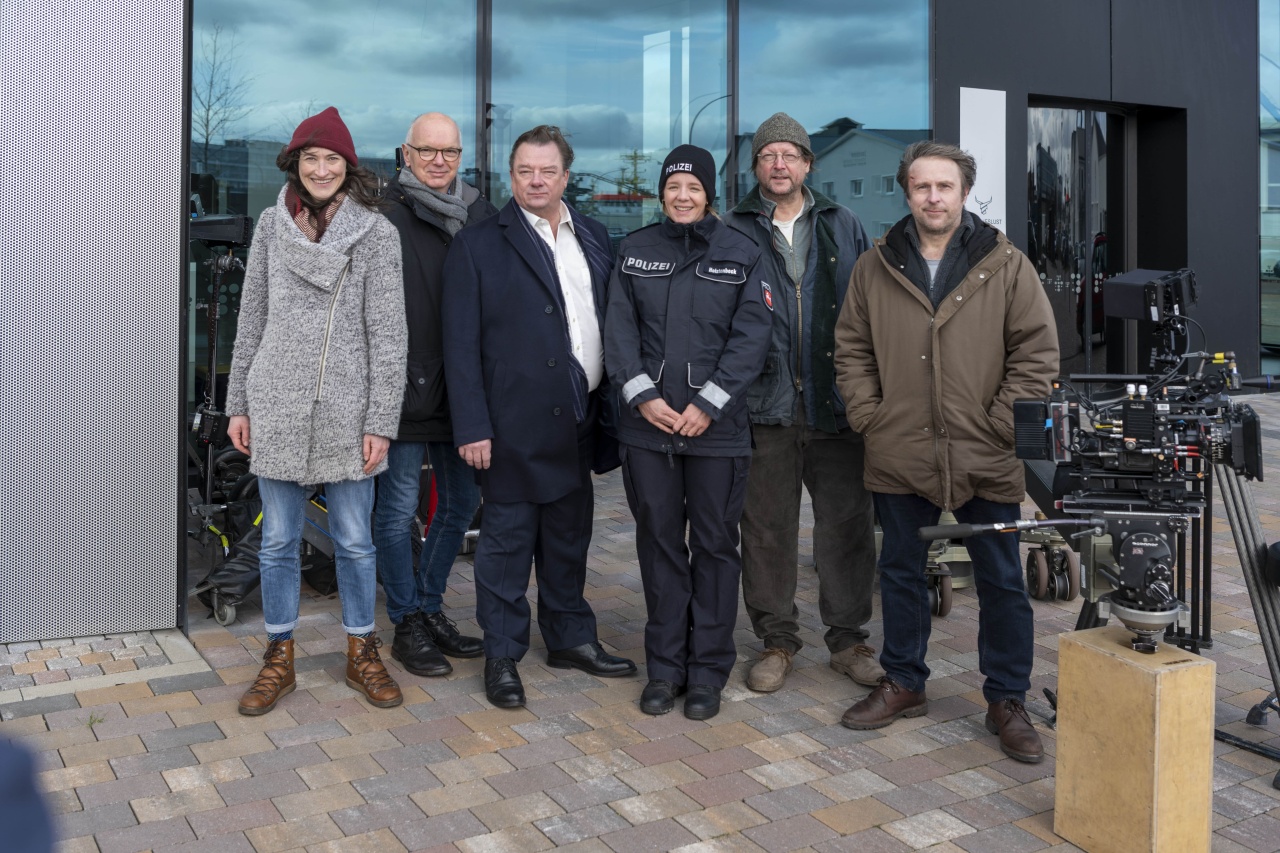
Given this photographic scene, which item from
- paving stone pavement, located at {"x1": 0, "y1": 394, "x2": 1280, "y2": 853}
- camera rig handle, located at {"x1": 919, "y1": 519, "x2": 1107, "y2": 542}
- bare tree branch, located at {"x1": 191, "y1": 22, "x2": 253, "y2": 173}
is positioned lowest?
paving stone pavement, located at {"x1": 0, "y1": 394, "x2": 1280, "y2": 853}

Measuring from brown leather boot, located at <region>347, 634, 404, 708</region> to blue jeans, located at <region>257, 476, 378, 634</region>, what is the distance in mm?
55

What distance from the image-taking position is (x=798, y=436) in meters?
4.65

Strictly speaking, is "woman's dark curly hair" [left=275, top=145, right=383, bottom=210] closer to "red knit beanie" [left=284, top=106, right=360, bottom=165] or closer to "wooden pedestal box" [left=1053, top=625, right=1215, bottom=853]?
"red knit beanie" [left=284, top=106, right=360, bottom=165]

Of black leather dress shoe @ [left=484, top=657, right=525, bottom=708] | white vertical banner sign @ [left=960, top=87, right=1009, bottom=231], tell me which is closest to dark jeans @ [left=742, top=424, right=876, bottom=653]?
black leather dress shoe @ [left=484, top=657, right=525, bottom=708]

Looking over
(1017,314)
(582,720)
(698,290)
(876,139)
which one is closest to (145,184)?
(698,290)

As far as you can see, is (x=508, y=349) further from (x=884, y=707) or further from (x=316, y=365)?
(x=884, y=707)

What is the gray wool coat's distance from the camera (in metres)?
4.15

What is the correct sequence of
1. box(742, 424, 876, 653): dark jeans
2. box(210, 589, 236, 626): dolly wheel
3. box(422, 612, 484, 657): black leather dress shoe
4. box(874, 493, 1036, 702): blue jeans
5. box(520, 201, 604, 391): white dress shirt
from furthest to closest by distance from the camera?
box(210, 589, 236, 626): dolly wheel, box(422, 612, 484, 657): black leather dress shoe, box(742, 424, 876, 653): dark jeans, box(520, 201, 604, 391): white dress shirt, box(874, 493, 1036, 702): blue jeans

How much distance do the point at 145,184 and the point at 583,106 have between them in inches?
153

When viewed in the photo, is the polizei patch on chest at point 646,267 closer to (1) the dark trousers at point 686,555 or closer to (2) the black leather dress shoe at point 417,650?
(1) the dark trousers at point 686,555

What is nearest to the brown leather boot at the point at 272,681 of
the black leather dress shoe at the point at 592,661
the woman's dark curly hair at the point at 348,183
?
the black leather dress shoe at the point at 592,661

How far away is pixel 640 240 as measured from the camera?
4.32m

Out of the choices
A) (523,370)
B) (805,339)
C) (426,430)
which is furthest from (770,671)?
(426,430)

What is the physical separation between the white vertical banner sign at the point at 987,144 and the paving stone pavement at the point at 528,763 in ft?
18.0
